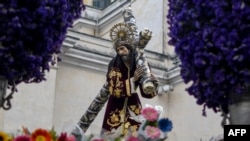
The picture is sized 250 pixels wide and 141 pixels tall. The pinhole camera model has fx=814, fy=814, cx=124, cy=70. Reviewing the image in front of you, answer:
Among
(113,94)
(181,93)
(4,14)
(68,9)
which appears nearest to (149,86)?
(113,94)

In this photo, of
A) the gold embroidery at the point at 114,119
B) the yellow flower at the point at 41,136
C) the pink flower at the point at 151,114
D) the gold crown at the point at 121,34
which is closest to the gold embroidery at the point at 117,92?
the gold embroidery at the point at 114,119

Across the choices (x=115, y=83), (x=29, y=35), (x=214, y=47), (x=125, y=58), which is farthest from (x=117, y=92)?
(x=214, y=47)

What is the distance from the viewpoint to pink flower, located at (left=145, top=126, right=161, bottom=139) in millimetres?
6962

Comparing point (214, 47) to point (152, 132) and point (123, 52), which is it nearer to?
point (152, 132)

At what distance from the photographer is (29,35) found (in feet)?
22.4

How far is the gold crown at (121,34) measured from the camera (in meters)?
9.96

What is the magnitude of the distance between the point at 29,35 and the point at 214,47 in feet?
5.19

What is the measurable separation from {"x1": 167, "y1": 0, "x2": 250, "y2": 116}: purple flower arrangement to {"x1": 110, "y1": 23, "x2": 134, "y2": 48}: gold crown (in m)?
3.29

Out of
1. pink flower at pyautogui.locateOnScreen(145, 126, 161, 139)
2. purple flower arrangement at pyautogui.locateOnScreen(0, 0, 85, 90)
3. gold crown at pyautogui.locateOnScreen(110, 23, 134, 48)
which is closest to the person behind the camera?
purple flower arrangement at pyautogui.locateOnScreen(0, 0, 85, 90)

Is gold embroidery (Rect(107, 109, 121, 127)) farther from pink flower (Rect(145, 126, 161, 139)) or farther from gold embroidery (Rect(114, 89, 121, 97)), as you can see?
pink flower (Rect(145, 126, 161, 139))

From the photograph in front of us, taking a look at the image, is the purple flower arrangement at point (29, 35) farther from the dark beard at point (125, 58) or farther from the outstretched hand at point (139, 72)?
the dark beard at point (125, 58)

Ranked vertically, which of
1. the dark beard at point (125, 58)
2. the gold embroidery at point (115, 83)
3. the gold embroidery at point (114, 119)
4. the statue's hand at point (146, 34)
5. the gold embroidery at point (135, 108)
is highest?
the statue's hand at point (146, 34)

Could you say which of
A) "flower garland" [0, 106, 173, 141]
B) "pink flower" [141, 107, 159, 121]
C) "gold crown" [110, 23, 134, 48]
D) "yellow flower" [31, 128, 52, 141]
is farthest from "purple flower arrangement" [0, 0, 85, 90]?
"gold crown" [110, 23, 134, 48]

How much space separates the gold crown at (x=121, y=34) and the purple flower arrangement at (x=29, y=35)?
2836 millimetres
